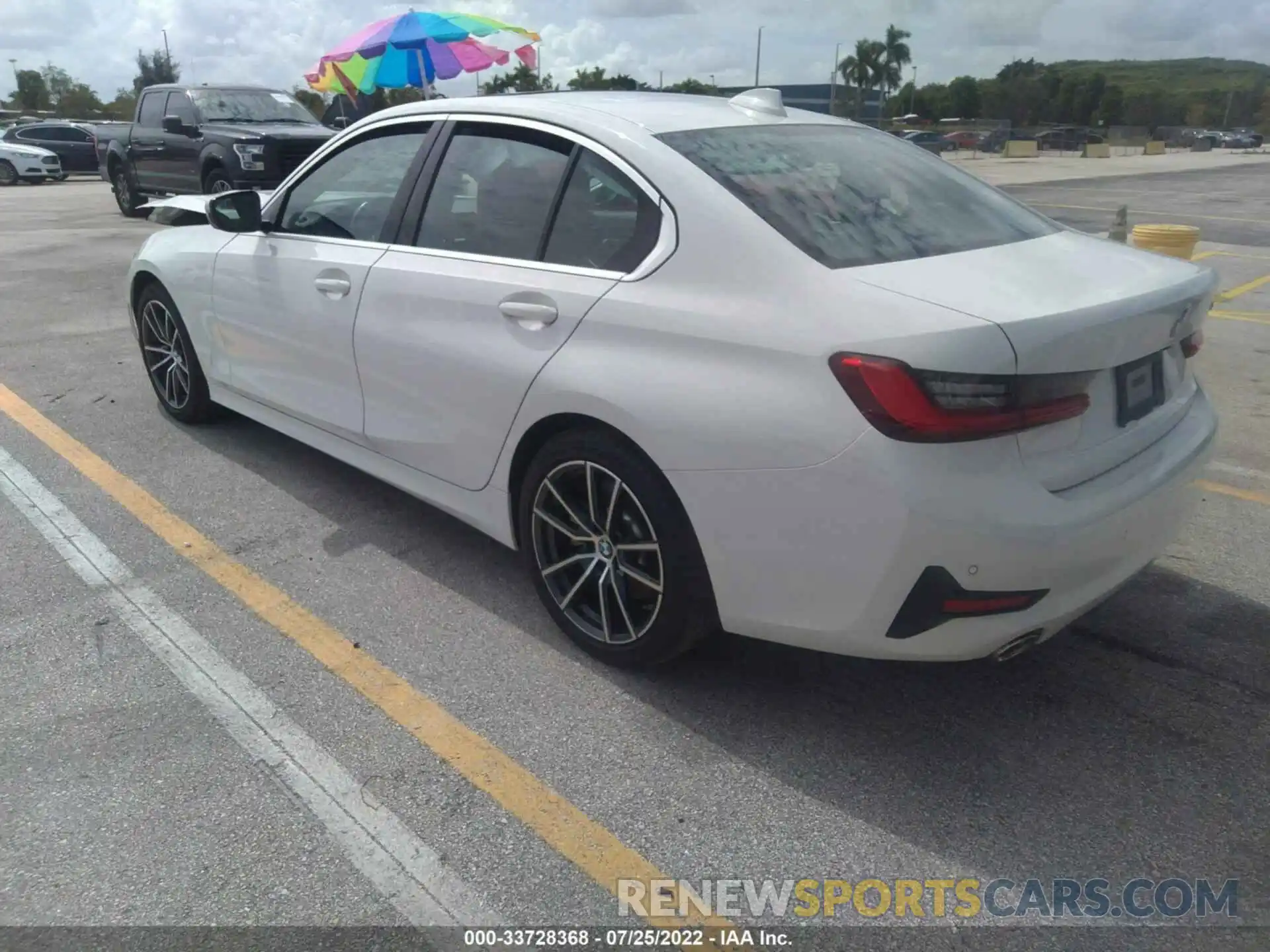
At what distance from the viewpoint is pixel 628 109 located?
10.8 feet

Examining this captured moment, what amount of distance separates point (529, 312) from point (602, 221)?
1.14 feet

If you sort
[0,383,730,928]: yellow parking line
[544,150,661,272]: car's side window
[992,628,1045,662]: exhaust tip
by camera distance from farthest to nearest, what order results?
[544,150,661,272]: car's side window → [992,628,1045,662]: exhaust tip → [0,383,730,928]: yellow parking line

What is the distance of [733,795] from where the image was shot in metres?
2.60

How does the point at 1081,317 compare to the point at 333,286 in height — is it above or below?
above

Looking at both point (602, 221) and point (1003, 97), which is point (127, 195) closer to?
point (602, 221)

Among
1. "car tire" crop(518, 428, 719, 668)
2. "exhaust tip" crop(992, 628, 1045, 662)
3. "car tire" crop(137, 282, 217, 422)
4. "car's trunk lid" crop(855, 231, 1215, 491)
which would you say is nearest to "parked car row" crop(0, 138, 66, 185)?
"car tire" crop(137, 282, 217, 422)

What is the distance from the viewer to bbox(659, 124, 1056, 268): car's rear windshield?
272 centimetres

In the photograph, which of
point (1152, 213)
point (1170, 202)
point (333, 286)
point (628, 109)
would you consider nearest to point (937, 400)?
point (628, 109)

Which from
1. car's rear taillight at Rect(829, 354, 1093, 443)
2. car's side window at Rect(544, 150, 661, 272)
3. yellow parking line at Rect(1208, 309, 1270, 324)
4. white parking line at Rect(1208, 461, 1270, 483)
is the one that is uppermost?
car's side window at Rect(544, 150, 661, 272)

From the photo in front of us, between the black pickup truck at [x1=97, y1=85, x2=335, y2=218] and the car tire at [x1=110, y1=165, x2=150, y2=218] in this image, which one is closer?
the black pickup truck at [x1=97, y1=85, x2=335, y2=218]

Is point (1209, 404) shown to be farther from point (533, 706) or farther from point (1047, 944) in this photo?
point (533, 706)

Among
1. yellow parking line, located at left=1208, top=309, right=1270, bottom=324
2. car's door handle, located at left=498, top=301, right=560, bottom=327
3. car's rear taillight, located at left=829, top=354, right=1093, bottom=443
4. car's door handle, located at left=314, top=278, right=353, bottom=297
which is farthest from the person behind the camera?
yellow parking line, located at left=1208, top=309, right=1270, bottom=324

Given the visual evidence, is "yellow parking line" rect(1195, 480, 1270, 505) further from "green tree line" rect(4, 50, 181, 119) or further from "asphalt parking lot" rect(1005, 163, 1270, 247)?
"green tree line" rect(4, 50, 181, 119)

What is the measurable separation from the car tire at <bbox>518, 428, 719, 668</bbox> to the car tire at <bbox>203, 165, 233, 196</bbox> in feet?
35.1
